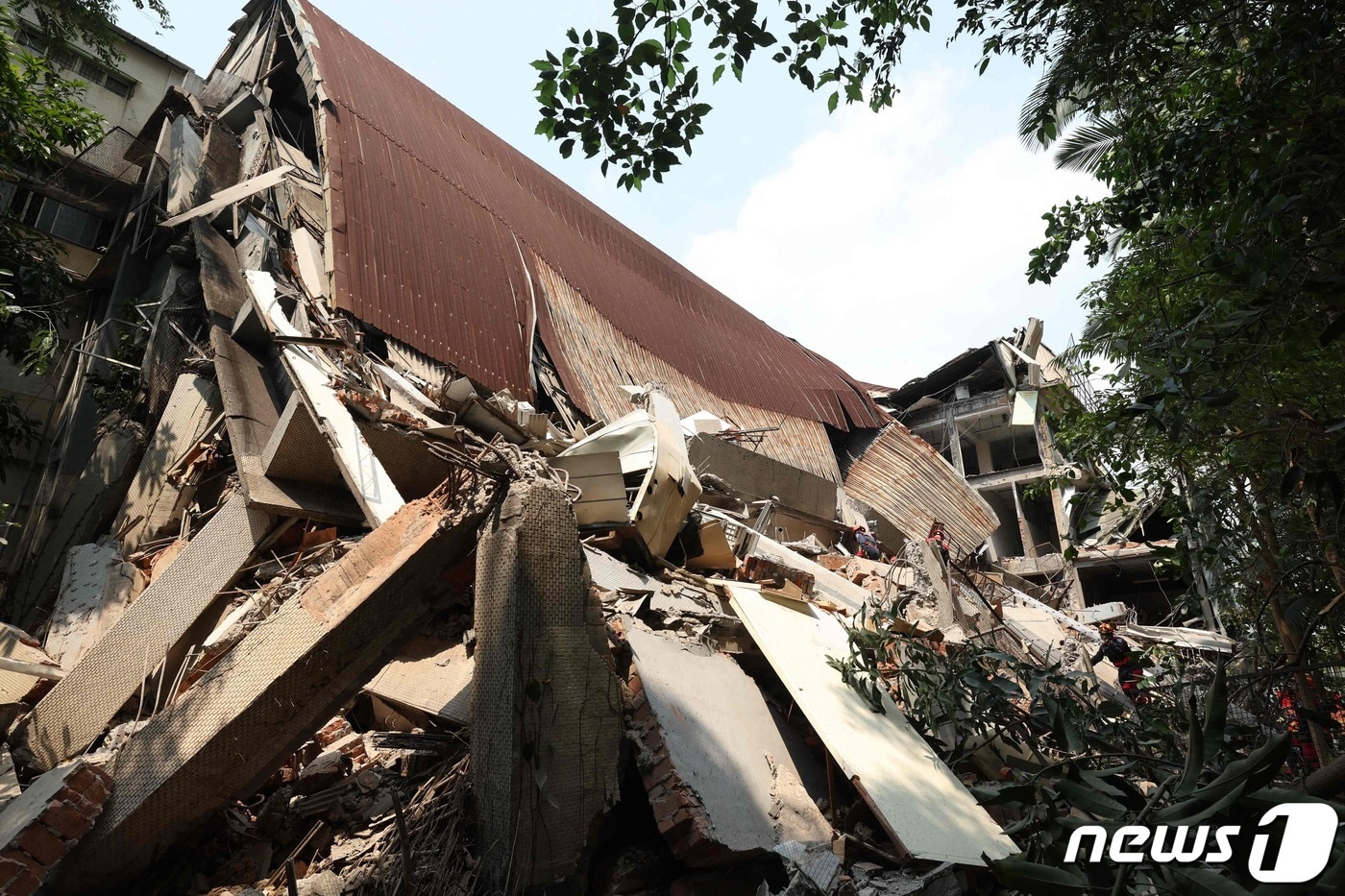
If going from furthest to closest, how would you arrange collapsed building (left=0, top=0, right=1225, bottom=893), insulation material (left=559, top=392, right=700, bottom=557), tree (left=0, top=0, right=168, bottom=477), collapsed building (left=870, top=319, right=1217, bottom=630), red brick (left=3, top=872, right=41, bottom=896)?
1. collapsed building (left=870, top=319, right=1217, bottom=630)
2. tree (left=0, top=0, right=168, bottom=477)
3. insulation material (left=559, top=392, right=700, bottom=557)
4. collapsed building (left=0, top=0, right=1225, bottom=893)
5. red brick (left=3, top=872, right=41, bottom=896)

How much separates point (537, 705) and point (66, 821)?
1.67 metres

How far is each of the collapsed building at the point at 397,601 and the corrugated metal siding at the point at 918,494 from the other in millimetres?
3915

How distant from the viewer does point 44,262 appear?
22.3ft

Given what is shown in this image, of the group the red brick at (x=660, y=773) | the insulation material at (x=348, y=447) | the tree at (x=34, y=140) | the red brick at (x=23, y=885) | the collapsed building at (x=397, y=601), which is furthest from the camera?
the tree at (x=34, y=140)

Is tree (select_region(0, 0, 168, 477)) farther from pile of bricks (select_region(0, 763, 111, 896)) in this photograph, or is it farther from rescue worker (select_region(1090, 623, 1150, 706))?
rescue worker (select_region(1090, 623, 1150, 706))

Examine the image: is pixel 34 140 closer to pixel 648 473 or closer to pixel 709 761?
pixel 648 473

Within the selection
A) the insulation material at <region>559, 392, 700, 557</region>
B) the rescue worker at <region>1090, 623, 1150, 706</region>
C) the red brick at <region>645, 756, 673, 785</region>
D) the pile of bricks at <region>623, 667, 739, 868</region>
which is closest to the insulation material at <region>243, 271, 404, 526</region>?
the insulation material at <region>559, 392, 700, 557</region>

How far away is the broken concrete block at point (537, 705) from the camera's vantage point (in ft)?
10.0

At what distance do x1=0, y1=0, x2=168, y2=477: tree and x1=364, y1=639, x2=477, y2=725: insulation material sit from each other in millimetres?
3487

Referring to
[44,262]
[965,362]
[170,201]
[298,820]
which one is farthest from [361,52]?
[965,362]

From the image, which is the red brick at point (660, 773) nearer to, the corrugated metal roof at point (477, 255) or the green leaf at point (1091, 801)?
the green leaf at point (1091, 801)

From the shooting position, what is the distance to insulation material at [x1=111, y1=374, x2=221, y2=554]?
20.0ft

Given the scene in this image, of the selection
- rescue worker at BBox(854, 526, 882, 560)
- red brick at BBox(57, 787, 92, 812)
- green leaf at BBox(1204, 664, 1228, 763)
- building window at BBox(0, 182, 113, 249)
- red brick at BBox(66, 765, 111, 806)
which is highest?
building window at BBox(0, 182, 113, 249)

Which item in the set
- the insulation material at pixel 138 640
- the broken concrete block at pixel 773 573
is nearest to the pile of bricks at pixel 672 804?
the insulation material at pixel 138 640
